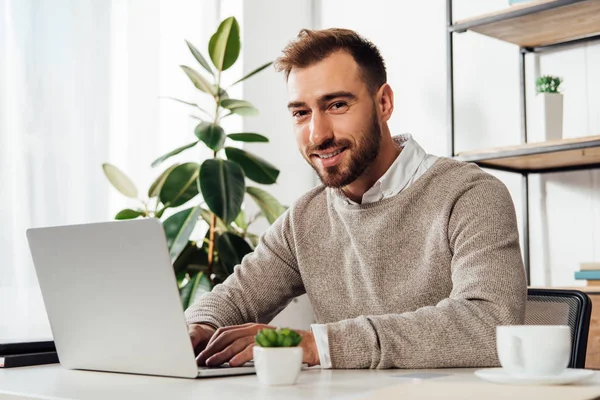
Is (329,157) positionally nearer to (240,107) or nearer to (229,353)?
(229,353)

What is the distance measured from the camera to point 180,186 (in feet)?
8.61

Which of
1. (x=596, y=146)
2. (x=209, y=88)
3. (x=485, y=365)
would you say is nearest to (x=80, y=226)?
(x=485, y=365)

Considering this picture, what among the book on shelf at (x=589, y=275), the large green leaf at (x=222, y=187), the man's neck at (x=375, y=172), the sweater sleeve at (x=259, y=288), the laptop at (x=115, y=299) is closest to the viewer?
the laptop at (x=115, y=299)

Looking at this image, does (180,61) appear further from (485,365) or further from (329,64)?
(485,365)

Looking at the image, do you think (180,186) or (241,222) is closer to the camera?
(180,186)

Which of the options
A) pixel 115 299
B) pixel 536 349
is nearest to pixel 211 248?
pixel 115 299

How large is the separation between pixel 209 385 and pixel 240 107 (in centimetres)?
193

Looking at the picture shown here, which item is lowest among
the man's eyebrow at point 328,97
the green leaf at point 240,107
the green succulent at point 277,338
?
the green succulent at point 277,338

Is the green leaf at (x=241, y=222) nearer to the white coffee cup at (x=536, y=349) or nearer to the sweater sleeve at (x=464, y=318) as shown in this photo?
the sweater sleeve at (x=464, y=318)

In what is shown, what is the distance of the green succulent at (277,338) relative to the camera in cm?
94

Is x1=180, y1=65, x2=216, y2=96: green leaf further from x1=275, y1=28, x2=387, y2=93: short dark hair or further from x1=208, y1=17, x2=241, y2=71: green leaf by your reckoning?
x1=275, y1=28, x2=387, y2=93: short dark hair

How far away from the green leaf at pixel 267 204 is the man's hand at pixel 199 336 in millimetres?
1439

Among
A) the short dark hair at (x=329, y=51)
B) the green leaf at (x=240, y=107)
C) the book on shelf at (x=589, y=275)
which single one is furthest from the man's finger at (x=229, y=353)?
the green leaf at (x=240, y=107)

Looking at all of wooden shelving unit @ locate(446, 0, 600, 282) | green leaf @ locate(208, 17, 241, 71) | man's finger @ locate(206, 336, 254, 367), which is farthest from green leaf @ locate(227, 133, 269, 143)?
man's finger @ locate(206, 336, 254, 367)
